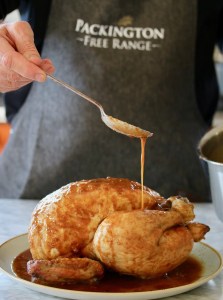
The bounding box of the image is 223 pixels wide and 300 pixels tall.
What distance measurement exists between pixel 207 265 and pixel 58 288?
0.28 meters

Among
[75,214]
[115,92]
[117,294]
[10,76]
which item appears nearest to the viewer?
[117,294]

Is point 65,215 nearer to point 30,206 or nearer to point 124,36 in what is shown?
point 30,206

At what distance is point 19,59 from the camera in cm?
123

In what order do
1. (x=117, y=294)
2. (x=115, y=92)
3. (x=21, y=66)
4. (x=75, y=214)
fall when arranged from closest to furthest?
(x=117, y=294), (x=75, y=214), (x=21, y=66), (x=115, y=92)

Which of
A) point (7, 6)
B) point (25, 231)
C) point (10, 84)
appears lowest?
point (25, 231)

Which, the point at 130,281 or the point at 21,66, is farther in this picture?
the point at 21,66

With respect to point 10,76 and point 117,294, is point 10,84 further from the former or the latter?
point 117,294

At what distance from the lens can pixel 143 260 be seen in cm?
106

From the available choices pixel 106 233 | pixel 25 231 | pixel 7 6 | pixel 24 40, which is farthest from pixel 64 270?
pixel 7 6

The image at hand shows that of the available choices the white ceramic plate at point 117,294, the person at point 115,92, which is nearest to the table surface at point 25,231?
the white ceramic plate at point 117,294

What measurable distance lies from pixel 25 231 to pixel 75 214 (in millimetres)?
339

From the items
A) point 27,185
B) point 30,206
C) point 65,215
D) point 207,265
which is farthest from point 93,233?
point 27,185

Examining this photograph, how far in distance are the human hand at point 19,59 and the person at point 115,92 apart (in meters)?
0.42

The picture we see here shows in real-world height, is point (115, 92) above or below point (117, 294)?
above
